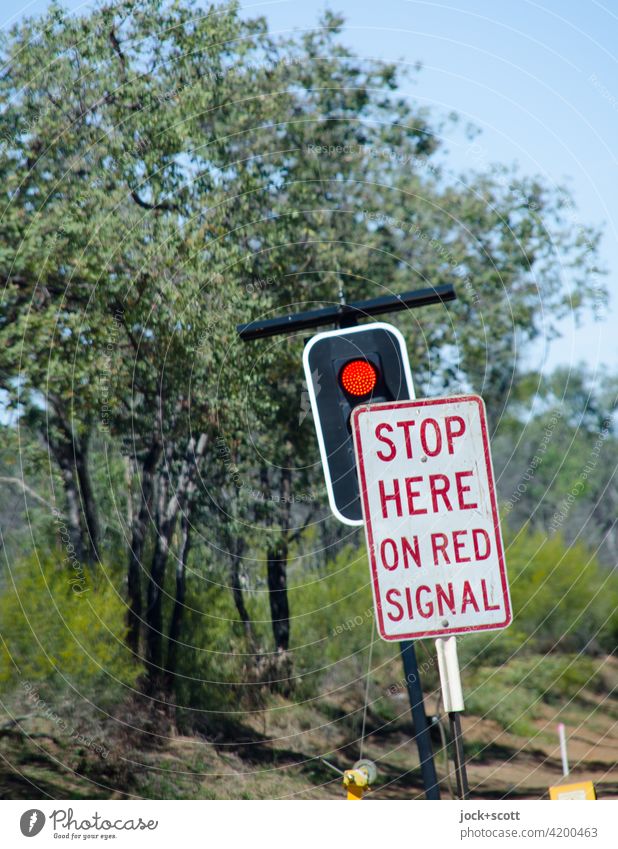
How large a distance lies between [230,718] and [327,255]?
→ 7767 mm

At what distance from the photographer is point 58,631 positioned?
14.2 metres

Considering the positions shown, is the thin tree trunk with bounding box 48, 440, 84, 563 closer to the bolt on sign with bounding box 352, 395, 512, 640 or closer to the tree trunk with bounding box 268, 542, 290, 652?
the tree trunk with bounding box 268, 542, 290, 652

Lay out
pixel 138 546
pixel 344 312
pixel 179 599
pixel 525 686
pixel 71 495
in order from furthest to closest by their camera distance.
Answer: pixel 525 686, pixel 179 599, pixel 138 546, pixel 71 495, pixel 344 312

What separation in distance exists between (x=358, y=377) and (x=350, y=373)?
0.04 m

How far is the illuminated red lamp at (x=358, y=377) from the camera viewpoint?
4.77 m

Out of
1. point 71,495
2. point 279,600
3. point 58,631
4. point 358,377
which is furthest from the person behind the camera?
point 279,600

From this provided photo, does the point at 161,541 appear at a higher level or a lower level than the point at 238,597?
higher

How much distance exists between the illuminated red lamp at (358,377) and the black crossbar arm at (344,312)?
1.43 feet

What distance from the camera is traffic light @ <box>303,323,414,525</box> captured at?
4.68 meters

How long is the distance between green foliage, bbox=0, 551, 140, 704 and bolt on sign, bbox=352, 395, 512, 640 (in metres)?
10.8

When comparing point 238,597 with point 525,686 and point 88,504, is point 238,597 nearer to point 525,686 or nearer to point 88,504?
point 88,504

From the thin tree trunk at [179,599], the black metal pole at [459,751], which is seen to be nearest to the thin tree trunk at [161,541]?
the thin tree trunk at [179,599]

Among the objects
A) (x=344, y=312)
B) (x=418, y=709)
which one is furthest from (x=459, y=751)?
(x=344, y=312)

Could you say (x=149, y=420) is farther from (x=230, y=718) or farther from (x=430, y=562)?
(x=430, y=562)
